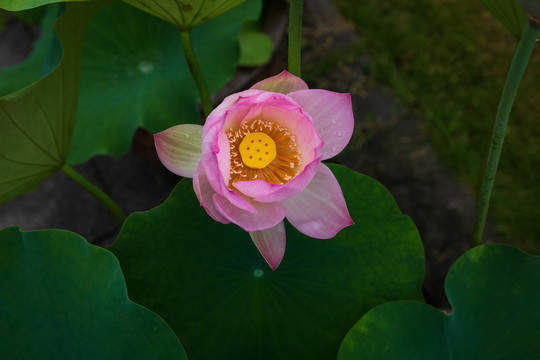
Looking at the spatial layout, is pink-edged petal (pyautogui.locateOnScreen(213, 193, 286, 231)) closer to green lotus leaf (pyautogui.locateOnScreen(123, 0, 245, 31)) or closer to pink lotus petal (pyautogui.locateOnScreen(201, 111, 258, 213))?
pink lotus petal (pyautogui.locateOnScreen(201, 111, 258, 213))

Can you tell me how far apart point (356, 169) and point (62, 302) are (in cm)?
110

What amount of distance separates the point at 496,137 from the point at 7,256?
1.83 feet

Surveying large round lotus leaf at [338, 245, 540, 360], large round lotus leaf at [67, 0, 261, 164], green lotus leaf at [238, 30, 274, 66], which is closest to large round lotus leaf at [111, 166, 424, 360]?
large round lotus leaf at [338, 245, 540, 360]

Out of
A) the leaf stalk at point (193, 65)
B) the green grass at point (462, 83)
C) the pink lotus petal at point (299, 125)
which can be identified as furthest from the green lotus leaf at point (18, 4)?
the green grass at point (462, 83)

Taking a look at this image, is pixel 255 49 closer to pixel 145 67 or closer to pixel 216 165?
pixel 145 67

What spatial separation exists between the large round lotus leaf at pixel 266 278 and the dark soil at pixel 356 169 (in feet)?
2.25

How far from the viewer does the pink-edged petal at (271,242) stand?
52cm

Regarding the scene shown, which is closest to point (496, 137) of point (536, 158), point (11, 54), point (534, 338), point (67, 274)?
point (534, 338)

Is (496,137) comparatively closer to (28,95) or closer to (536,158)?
(28,95)

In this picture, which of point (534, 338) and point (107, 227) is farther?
point (107, 227)

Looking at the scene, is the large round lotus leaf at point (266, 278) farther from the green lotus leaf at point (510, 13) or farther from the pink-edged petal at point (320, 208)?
the green lotus leaf at point (510, 13)

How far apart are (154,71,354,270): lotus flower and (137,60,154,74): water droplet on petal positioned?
1.70 ft

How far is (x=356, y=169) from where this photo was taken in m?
1.53

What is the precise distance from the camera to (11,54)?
64.5 inches
